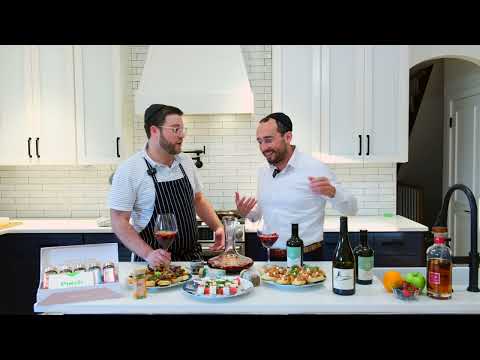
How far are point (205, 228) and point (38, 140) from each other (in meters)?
1.85

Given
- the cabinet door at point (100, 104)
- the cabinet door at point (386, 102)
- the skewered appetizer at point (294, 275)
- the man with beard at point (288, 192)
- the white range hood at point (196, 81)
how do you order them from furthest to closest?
the cabinet door at point (100, 104) < the cabinet door at point (386, 102) < the white range hood at point (196, 81) < the man with beard at point (288, 192) < the skewered appetizer at point (294, 275)

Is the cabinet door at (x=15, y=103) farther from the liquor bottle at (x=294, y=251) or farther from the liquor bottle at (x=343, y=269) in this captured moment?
the liquor bottle at (x=343, y=269)

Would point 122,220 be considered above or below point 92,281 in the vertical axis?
above

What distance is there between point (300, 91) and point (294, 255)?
2381 mm

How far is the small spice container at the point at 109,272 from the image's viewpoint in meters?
2.04

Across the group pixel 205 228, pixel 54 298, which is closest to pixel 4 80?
pixel 205 228

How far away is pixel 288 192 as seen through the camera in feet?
10.1

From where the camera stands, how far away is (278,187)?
10.2ft

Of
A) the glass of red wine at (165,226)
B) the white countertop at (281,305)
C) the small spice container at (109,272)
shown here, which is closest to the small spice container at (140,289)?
the white countertop at (281,305)

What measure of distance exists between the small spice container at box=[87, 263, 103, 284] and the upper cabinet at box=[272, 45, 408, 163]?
2620mm

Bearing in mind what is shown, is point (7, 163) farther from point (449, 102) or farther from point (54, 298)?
point (449, 102)

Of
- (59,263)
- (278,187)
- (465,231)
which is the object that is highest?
(278,187)

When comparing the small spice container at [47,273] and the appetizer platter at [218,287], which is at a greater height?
the small spice container at [47,273]

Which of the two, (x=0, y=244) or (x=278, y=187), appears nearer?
(x=278, y=187)
